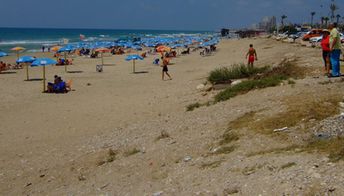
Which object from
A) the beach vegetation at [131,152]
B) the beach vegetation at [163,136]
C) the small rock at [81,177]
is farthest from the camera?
the beach vegetation at [163,136]

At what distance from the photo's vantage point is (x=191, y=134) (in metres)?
9.19

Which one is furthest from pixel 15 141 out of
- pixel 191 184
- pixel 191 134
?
pixel 191 184

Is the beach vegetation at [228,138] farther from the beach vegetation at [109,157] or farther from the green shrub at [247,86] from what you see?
the green shrub at [247,86]

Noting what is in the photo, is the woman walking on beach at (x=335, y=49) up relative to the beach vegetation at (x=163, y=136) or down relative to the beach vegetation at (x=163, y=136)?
up

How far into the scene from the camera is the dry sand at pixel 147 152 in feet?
19.1

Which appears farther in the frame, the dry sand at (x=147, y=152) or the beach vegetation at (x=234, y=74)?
the beach vegetation at (x=234, y=74)

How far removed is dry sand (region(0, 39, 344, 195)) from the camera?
5.84 m

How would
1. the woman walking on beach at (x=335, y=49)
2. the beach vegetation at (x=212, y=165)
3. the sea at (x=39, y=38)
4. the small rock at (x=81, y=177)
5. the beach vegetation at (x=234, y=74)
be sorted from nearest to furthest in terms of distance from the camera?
the beach vegetation at (x=212, y=165) < the small rock at (x=81, y=177) < the woman walking on beach at (x=335, y=49) < the beach vegetation at (x=234, y=74) < the sea at (x=39, y=38)

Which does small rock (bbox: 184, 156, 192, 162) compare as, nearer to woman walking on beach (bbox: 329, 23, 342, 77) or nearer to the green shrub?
the green shrub

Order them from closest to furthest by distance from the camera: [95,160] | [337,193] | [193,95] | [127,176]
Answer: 1. [337,193]
2. [127,176]
3. [95,160]
4. [193,95]

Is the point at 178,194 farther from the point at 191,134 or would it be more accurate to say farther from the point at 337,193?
the point at 191,134

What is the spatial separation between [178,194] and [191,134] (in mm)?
3209

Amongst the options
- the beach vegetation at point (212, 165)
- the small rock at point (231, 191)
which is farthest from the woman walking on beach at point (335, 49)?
the small rock at point (231, 191)

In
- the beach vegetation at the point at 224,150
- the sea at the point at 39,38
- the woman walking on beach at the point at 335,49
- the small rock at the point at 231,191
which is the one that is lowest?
the small rock at the point at 231,191
